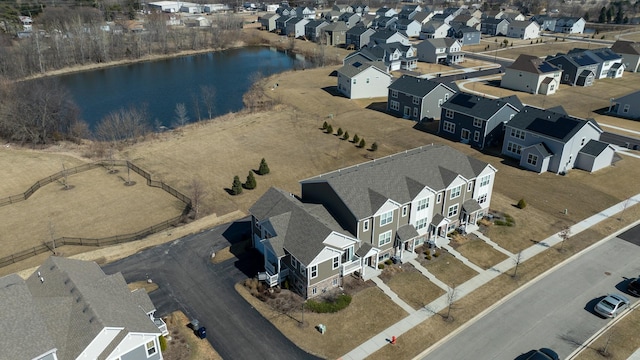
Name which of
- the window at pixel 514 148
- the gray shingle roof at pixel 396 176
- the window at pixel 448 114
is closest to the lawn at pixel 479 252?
the gray shingle roof at pixel 396 176

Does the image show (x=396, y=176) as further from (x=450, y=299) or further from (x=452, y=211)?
(x=450, y=299)

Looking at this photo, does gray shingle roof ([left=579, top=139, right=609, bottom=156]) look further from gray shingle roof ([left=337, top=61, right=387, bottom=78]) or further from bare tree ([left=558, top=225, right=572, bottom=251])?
gray shingle roof ([left=337, top=61, right=387, bottom=78])

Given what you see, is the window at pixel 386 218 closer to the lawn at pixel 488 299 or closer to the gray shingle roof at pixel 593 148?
the lawn at pixel 488 299

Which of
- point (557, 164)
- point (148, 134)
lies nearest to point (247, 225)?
point (148, 134)

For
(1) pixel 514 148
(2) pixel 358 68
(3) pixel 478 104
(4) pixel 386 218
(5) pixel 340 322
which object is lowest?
(5) pixel 340 322

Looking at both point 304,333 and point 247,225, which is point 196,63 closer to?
point 247,225

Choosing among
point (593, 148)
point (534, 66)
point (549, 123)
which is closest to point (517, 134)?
point (549, 123)
